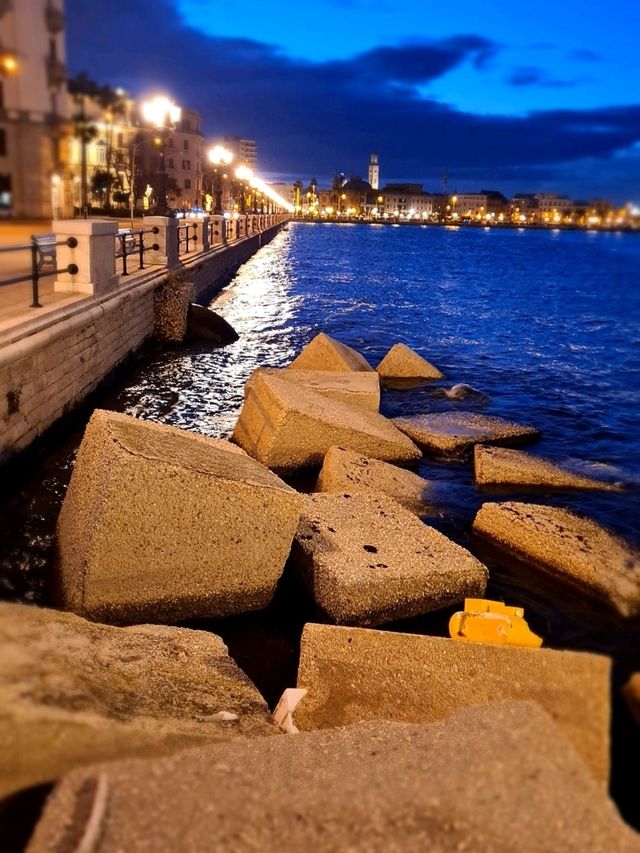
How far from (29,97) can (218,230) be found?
22.4 m

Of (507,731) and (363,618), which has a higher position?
(507,731)

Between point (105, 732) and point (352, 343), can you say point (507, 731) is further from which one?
point (352, 343)

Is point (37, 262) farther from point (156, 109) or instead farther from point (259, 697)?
point (156, 109)

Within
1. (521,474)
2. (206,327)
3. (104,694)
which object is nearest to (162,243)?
(206,327)

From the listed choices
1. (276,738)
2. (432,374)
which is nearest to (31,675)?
(276,738)

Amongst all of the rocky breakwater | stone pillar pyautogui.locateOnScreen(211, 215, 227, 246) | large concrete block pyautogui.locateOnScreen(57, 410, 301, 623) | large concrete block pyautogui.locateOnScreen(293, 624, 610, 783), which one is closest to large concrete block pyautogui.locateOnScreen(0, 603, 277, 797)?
the rocky breakwater

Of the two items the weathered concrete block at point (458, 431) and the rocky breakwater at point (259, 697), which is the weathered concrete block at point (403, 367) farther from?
the rocky breakwater at point (259, 697)

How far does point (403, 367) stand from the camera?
550 inches

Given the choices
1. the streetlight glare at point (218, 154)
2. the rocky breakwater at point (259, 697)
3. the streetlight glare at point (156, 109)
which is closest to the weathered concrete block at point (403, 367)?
the rocky breakwater at point (259, 697)

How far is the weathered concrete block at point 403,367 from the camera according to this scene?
548 inches

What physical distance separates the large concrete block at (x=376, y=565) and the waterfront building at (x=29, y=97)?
396 centimetres

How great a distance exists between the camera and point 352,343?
19.2m

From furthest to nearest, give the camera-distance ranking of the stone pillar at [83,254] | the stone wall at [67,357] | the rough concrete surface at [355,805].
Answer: the stone pillar at [83,254] < the stone wall at [67,357] < the rough concrete surface at [355,805]

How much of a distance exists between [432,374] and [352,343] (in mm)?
5264
